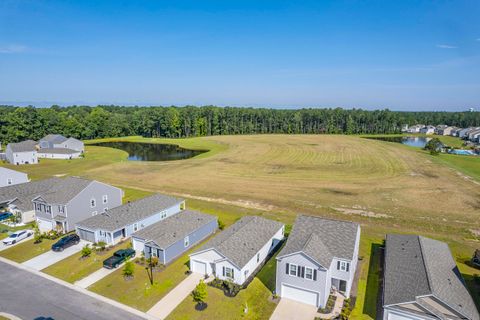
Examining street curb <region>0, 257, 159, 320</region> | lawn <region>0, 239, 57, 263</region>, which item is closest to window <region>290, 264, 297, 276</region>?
street curb <region>0, 257, 159, 320</region>

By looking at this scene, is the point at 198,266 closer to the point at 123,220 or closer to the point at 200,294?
the point at 200,294

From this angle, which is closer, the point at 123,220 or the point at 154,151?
the point at 123,220

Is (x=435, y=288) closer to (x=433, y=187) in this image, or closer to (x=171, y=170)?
(x=433, y=187)

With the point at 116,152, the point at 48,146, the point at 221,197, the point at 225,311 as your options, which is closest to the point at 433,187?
the point at 221,197

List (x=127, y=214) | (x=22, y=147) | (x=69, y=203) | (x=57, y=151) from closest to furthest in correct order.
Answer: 1. (x=127, y=214)
2. (x=69, y=203)
3. (x=22, y=147)
4. (x=57, y=151)

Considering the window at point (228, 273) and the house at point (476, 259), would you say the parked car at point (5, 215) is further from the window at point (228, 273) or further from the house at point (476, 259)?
the house at point (476, 259)

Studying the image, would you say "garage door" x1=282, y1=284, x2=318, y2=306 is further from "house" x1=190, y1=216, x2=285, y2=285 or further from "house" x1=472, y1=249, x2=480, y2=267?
"house" x1=472, y1=249, x2=480, y2=267

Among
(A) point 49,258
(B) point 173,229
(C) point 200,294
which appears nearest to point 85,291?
(A) point 49,258
